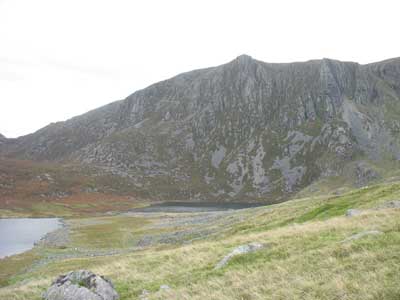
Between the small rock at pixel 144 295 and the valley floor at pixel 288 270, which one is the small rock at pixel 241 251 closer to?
the valley floor at pixel 288 270

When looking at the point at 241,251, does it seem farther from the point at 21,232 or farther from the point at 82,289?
the point at 21,232

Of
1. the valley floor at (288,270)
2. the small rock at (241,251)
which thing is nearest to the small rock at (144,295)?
the valley floor at (288,270)

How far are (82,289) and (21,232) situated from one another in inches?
3450

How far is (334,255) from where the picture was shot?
49.3 feet

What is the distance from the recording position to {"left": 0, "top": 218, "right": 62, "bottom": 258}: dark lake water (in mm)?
70938

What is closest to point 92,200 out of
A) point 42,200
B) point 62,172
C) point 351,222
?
point 42,200

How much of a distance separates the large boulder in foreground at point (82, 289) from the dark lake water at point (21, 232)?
53.8m

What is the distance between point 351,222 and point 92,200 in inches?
6267

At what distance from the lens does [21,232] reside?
303 ft

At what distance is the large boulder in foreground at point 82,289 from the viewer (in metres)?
15.6

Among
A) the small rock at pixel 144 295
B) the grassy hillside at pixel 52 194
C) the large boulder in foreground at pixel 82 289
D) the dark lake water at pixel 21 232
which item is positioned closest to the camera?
the small rock at pixel 144 295

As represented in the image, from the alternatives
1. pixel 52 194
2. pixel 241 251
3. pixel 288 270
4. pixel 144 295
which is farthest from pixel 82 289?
pixel 52 194

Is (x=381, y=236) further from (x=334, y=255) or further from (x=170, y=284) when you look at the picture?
(x=170, y=284)

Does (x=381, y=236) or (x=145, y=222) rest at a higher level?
(x=381, y=236)
